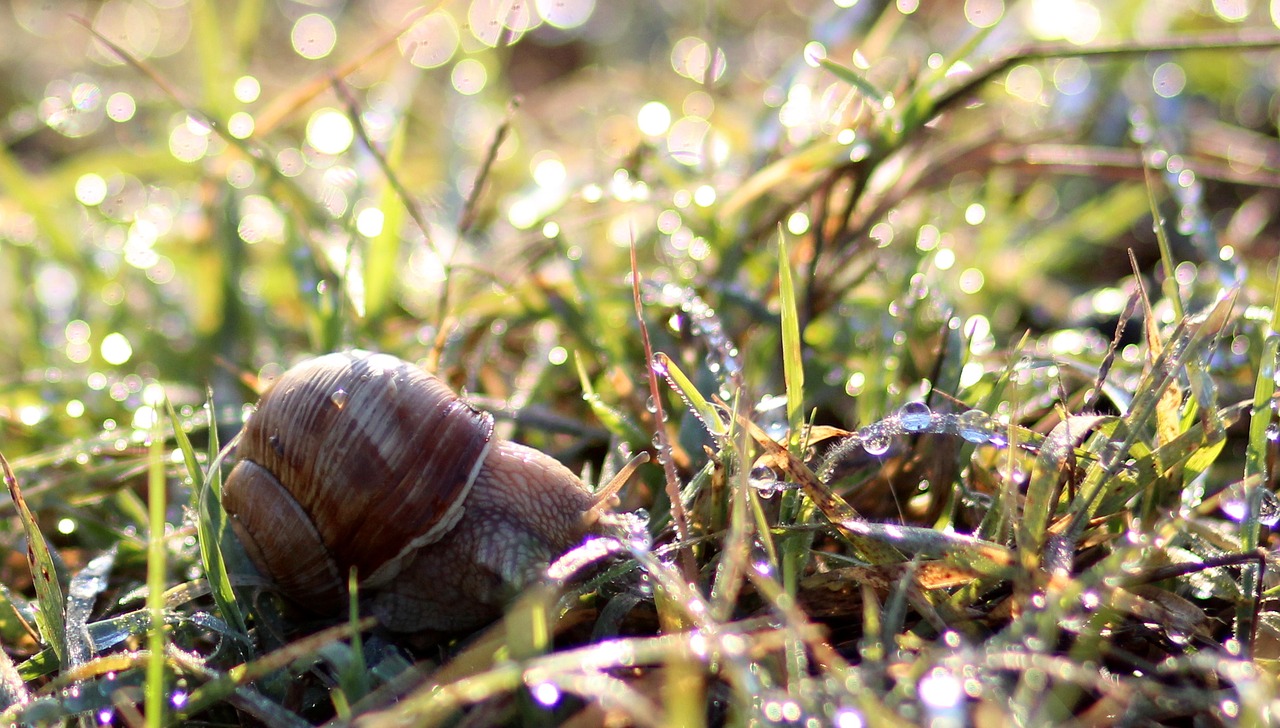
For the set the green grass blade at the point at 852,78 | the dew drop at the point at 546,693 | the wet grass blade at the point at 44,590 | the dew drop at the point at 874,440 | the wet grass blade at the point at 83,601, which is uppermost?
the green grass blade at the point at 852,78

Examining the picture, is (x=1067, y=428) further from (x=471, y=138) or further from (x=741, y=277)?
(x=471, y=138)

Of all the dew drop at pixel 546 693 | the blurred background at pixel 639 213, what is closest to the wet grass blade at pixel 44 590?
the blurred background at pixel 639 213

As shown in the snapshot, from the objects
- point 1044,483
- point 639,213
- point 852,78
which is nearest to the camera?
point 1044,483

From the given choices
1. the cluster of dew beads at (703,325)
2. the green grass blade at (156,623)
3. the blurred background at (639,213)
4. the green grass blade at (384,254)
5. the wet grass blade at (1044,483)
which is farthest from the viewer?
the green grass blade at (384,254)

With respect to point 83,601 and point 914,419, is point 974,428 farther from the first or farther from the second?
point 83,601

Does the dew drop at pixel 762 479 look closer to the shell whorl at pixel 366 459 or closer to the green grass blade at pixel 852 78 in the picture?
the shell whorl at pixel 366 459

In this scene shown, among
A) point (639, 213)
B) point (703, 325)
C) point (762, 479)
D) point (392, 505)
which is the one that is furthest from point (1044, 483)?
point (639, 213)

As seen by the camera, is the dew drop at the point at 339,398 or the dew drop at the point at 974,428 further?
the dew drop at the point at 339,398

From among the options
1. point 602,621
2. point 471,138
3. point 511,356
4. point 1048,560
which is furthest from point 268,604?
point 471,138
